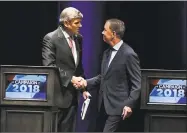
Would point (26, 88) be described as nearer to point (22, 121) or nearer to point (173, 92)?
point (22, 121)

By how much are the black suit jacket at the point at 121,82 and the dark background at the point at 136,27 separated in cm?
148

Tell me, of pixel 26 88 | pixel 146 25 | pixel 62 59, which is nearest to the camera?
pixel 26 88

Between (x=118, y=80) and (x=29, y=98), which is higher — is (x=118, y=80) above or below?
above

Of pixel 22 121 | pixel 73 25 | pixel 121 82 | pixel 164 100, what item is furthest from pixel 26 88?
pixel 164 100

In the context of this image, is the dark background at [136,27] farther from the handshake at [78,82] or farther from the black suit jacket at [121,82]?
the black suit jacket at [121,82]

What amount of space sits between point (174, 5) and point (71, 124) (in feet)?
7.37

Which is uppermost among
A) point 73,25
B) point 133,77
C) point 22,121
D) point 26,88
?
point 73,25

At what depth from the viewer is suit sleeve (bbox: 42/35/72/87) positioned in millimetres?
5395

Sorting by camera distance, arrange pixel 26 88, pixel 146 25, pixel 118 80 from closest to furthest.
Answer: pixel 26 88 < pixel 118 80 < pixel 146 25

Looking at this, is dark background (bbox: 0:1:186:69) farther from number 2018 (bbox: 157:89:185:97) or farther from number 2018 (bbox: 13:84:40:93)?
number 2018 (bbox: 13:84:40:93)

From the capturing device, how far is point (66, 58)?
5.50 meters

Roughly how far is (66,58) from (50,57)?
170 mm

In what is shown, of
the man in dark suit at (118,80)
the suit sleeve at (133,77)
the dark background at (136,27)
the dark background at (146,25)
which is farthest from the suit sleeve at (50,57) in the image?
the dark background at (146,25)

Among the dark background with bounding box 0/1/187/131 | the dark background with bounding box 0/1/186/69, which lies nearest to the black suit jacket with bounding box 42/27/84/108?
the dark background with bounding box 0/1/187/131
